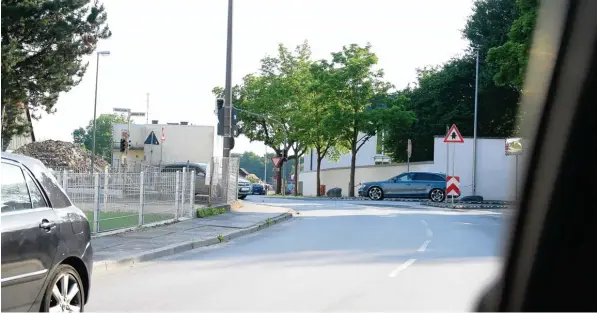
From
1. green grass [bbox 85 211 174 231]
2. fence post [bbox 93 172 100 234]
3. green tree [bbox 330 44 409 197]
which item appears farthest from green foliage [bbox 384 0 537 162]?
fence post [bbox 93 172 100 234]

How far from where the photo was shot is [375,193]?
38.0 metres

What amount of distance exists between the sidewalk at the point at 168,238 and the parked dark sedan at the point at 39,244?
413cm

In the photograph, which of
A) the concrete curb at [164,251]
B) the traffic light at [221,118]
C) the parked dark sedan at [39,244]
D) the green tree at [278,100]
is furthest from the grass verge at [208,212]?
the green tree at [278,100]

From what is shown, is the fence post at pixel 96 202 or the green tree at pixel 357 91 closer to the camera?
the fence post at pixel 96 202

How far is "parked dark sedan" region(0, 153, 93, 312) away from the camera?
5129mm

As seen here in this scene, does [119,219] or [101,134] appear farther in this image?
[101,134]

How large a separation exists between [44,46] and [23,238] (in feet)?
94.8

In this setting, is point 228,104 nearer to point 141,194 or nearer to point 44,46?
point 141,194

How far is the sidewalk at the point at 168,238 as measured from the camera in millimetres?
11258

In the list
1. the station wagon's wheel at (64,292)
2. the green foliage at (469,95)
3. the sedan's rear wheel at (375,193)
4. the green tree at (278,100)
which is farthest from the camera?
the green tree at (278,100)

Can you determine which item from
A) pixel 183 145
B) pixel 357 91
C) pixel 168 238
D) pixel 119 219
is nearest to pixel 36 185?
pixel 168 238

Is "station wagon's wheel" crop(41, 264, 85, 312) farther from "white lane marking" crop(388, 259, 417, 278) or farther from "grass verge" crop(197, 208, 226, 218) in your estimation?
"grass verge" crop(197, 208, 226, 218)

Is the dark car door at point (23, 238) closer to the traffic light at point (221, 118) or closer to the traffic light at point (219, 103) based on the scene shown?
the traffic light at point (221, 118)

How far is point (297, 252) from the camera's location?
12633 millimetres
